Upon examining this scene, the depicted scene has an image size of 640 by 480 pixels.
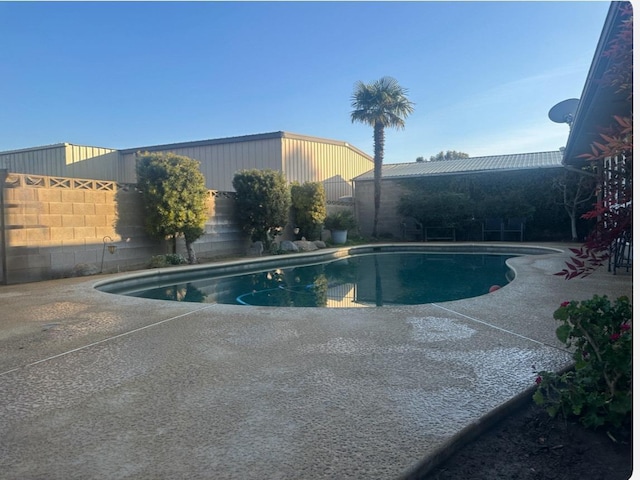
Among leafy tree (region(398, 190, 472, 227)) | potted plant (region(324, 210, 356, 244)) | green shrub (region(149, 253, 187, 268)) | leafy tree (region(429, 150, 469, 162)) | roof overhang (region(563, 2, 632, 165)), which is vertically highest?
leafy tree (region(429, 150, 469, 162))

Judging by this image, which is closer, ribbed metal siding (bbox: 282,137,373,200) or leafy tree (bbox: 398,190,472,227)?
leafy tree (bbox: 398,190,472,227)

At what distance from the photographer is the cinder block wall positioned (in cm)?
805

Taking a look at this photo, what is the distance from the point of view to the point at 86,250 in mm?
9383

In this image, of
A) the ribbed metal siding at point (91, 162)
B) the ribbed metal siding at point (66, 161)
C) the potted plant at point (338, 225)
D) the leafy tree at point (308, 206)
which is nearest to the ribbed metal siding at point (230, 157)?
the leafy tree at point (308, 206)

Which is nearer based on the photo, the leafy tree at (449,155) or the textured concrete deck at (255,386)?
the textured concrete deck at (255,386)

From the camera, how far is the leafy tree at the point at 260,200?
13.7m

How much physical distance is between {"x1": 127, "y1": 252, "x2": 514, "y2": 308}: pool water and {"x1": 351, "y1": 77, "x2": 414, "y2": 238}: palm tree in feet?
26.3

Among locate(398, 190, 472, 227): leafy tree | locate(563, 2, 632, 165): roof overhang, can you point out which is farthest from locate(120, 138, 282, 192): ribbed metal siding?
locate(563, 2, 632, 165): roof overhang

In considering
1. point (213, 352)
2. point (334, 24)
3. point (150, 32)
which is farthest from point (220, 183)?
point (213, 352)

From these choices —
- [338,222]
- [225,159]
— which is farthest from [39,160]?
[338,222]

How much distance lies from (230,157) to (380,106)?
776 cm

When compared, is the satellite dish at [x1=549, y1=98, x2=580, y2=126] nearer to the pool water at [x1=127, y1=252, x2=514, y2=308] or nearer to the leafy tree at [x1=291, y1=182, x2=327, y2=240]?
the pool water at [x1=127, y1=252, x2=514, y2=308]

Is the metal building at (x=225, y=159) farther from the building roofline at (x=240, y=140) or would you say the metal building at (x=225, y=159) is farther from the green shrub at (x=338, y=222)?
the green shrub at (x=338, y=222)

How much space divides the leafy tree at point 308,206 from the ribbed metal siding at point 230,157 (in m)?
3.74
